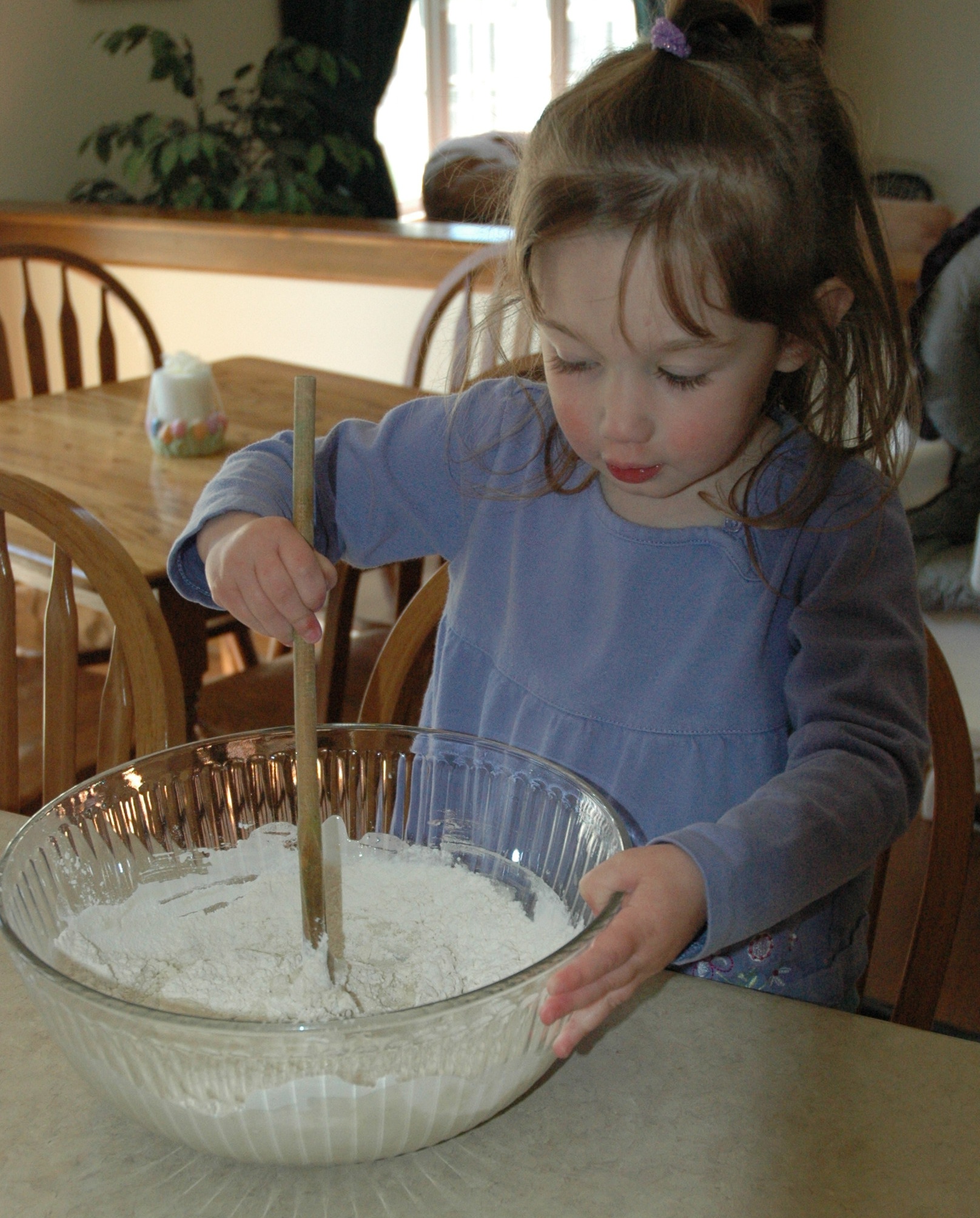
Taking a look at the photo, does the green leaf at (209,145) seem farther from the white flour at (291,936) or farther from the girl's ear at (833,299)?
the white flour at (291,936)

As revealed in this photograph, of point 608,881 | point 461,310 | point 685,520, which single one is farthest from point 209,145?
point 608,881

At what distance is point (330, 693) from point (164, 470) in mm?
392

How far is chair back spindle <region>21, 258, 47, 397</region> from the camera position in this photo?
2.34m

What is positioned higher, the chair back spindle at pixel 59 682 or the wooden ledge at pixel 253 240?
the wooden ledge at pixel 253 240

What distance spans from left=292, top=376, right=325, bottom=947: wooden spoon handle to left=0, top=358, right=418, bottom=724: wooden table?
772mm

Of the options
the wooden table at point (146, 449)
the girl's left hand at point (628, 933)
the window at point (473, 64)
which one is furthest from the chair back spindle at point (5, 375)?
the window at point (473, 64)

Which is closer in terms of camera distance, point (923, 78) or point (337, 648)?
point (337, 648)

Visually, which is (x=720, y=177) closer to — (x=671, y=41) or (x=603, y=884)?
(x=671, y=41)

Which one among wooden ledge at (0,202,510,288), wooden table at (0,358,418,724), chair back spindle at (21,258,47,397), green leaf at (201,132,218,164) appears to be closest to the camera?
wooden table at (0,358,418,724)

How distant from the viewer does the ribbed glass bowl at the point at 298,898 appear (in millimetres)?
469

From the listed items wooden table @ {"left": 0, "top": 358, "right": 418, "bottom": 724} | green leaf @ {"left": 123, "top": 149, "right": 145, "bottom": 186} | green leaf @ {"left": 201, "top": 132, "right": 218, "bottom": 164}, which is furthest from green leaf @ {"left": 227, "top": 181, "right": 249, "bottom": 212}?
wooden table @ {"left": 0, "top": 358, "right": 418, "bottom": 724}

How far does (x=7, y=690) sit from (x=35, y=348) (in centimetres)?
155

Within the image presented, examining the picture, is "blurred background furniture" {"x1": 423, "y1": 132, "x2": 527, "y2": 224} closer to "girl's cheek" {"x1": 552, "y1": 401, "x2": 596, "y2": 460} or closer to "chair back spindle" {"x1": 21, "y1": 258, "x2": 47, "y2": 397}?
"chair back spindle" {"x1": 21, "y1": 258, "x2": 47, "y2": 397}

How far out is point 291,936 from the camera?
25.4 inches
